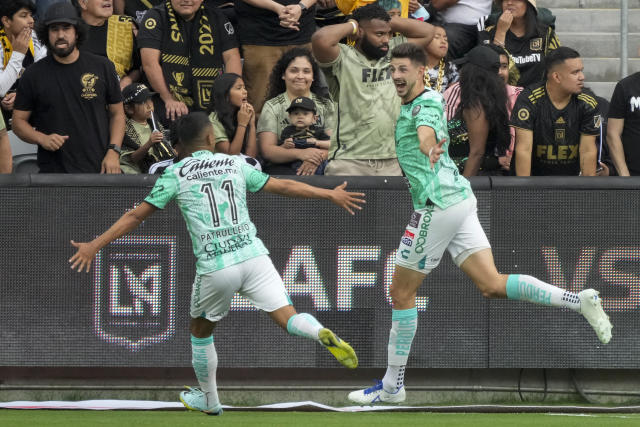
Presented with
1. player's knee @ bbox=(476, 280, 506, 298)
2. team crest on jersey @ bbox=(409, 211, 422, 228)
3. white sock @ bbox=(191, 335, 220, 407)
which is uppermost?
team crest on jersey @ bbox=(409, 211, 422, 228)

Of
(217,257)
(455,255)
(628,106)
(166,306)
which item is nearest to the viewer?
(217,257)

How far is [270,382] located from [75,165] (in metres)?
2.51

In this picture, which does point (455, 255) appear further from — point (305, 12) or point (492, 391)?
point (305, 12)

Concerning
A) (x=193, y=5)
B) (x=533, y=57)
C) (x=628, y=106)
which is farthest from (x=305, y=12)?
(x=628, y=106)

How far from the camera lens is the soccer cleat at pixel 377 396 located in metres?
8.05

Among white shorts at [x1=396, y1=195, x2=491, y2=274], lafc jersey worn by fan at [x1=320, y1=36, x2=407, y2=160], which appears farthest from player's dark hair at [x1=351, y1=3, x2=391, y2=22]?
white shorts at [x1=396, y1=195, x2=491, y2=274]

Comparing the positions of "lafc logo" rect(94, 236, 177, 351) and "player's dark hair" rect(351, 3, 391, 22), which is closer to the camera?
"lafc logo" rect(94, 236, 177, 351)

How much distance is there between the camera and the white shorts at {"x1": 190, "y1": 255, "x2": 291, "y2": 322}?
23.7 ft

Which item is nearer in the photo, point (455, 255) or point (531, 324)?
point (455, 255)

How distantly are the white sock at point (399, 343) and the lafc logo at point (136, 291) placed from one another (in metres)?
1.90

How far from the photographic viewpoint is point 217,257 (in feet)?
23.7

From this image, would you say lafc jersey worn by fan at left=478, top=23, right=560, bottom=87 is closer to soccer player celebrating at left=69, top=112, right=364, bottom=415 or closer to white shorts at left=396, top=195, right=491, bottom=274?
white shorts at left=396, top=195, right=491, bottom=274

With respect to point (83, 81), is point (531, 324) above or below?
below

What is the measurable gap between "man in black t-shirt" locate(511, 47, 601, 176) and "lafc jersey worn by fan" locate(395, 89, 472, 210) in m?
1.82
